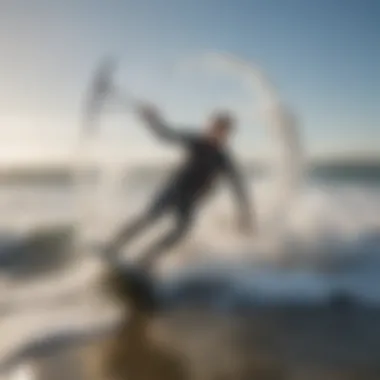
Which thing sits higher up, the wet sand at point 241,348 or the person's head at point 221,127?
the person's head at point 221,127

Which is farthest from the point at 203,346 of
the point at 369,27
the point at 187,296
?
the point at 369,27

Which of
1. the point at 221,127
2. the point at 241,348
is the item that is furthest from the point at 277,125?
the point at 241,348

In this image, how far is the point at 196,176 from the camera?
1.00 metres

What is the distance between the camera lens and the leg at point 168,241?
0.99 metres

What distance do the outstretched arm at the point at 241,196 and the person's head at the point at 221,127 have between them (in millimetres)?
33

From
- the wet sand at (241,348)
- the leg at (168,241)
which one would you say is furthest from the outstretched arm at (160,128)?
the wet sand at (241,348)

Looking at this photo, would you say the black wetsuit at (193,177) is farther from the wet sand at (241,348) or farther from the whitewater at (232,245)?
the wet sand at (241,348)

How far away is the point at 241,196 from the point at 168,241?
13cm

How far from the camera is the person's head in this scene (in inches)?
39.4

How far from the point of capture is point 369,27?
104 cm

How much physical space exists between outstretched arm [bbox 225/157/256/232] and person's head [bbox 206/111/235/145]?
3 centimetres

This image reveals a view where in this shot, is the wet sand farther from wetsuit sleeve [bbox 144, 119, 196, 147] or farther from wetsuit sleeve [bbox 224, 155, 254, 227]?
wetsuit sleeve [bbox 144, 119, 196, 147]

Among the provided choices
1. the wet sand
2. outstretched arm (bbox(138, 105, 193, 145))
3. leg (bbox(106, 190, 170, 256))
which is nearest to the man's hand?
outstretched arm (bbox(138, 105, 193, 145))

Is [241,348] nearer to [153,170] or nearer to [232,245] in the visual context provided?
[232,245]
